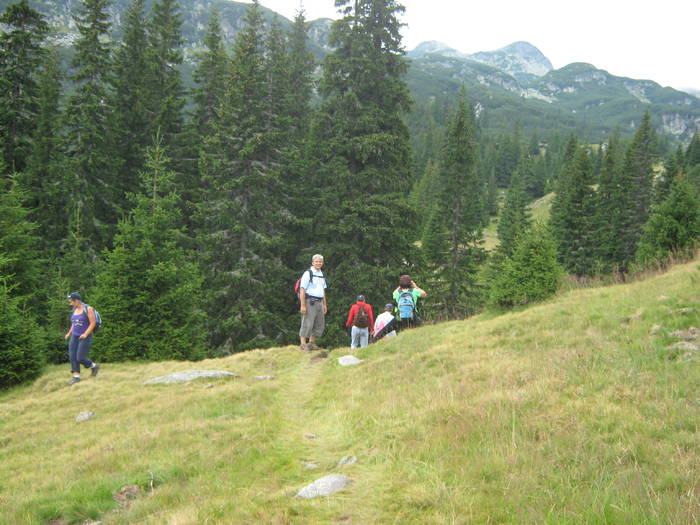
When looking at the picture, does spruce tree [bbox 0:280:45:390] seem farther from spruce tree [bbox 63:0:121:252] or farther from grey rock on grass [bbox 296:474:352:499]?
grey rock on grass [bbox 296:474:352:499]

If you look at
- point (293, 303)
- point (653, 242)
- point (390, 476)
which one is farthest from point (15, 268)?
point (653, 242)

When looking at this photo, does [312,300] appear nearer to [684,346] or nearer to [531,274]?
[531,274]

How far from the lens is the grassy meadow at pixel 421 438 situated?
358 centimetres

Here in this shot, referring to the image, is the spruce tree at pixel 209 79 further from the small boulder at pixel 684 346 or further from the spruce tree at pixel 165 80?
the small boulder at pixel 684 346

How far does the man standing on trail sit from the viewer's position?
12273 mm

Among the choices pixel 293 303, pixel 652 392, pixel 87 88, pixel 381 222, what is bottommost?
pixel 293 303

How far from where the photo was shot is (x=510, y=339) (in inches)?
358

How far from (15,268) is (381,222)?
16328mm

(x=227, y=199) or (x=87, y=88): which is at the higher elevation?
(x=87, y=88)

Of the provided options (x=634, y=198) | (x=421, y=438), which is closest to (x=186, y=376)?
(x=421, y=438)

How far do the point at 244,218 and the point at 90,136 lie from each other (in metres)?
9.88

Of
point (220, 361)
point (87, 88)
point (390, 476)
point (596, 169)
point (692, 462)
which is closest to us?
point (692, 462)

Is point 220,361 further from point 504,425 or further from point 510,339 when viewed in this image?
point 504,425

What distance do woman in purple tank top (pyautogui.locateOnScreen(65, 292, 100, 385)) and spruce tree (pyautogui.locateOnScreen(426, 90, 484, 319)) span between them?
24.6 m
